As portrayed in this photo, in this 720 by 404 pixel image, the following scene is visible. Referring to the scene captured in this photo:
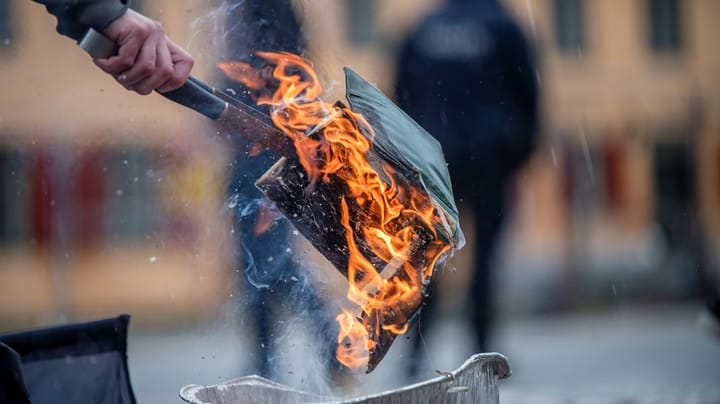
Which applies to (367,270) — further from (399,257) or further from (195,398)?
(195,398)

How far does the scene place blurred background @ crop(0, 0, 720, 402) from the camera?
4.08 metres

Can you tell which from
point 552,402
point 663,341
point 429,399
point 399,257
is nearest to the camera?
point 429,399

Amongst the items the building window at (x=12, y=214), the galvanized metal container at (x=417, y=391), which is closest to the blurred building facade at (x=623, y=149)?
the building window at (x=12, y=214)

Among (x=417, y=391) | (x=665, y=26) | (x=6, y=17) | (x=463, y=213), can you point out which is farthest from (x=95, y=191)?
(x=665, y=26)

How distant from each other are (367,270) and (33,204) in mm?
8773

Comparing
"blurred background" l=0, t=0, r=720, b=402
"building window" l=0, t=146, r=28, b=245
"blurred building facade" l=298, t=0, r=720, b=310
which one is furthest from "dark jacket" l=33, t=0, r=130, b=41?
"blurred building facade" l=298, t=0, r=720, b=310

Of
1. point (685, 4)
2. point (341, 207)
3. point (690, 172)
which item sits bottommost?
point (341, 207)

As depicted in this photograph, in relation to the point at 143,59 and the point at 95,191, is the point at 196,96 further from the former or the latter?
the point at 95,191

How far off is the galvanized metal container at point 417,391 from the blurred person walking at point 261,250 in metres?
0.43

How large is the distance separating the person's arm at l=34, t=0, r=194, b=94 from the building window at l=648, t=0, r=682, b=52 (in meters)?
14.8

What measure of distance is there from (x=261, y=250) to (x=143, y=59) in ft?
2.82

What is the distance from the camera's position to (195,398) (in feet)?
6.72

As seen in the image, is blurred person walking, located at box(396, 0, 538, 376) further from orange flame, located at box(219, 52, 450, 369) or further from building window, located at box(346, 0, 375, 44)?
building window, located at box(346, 0, 375, 44)

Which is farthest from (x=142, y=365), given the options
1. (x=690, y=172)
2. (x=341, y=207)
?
(x=690, y=172)
